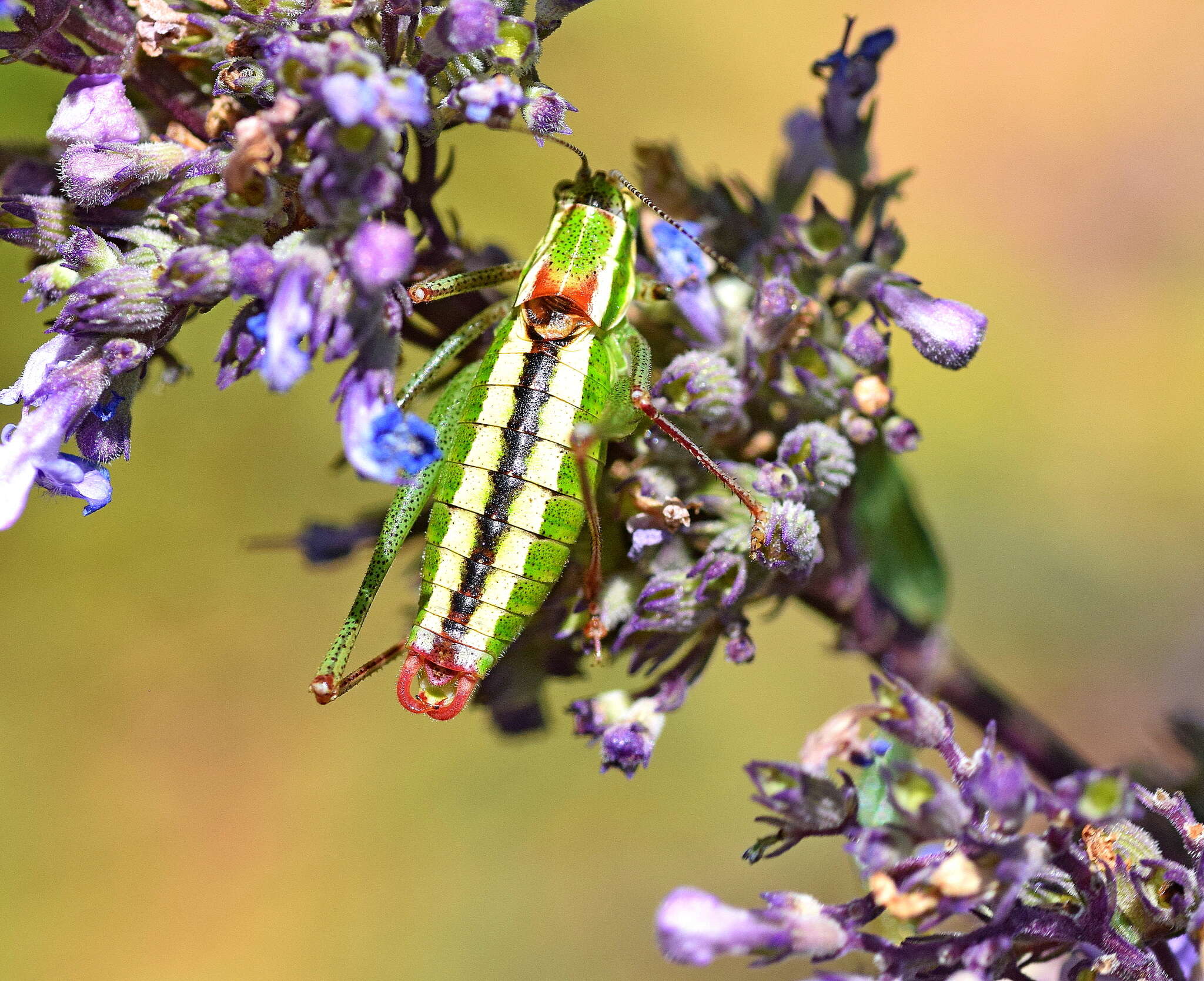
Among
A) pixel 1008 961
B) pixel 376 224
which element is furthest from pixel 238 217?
pixel 1008 961

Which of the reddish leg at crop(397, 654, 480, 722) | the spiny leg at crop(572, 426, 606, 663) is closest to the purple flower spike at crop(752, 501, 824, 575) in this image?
the spiny leg at crop(572, 426, 606, 663)

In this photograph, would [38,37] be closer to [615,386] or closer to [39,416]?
[39,416]

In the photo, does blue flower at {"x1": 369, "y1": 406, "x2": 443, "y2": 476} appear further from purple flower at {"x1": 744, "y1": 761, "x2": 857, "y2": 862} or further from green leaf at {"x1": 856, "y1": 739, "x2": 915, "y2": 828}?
green leaf at {"x1": 856, "y1": 739, "x2": 915, "y2": 828}

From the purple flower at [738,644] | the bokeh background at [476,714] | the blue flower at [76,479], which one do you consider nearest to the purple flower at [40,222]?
the blue flower at [76,479]

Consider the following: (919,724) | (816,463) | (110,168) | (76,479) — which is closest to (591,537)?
(816,463)

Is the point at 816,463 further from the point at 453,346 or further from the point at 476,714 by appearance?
the point at 476,714

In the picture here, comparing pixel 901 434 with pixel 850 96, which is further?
pixel 850 96

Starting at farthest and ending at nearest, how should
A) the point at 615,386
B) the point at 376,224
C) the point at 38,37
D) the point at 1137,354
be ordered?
1. the point at 1137,354
2. the point at 615,386
3. the point at 38,37
4. the point at 376,224
